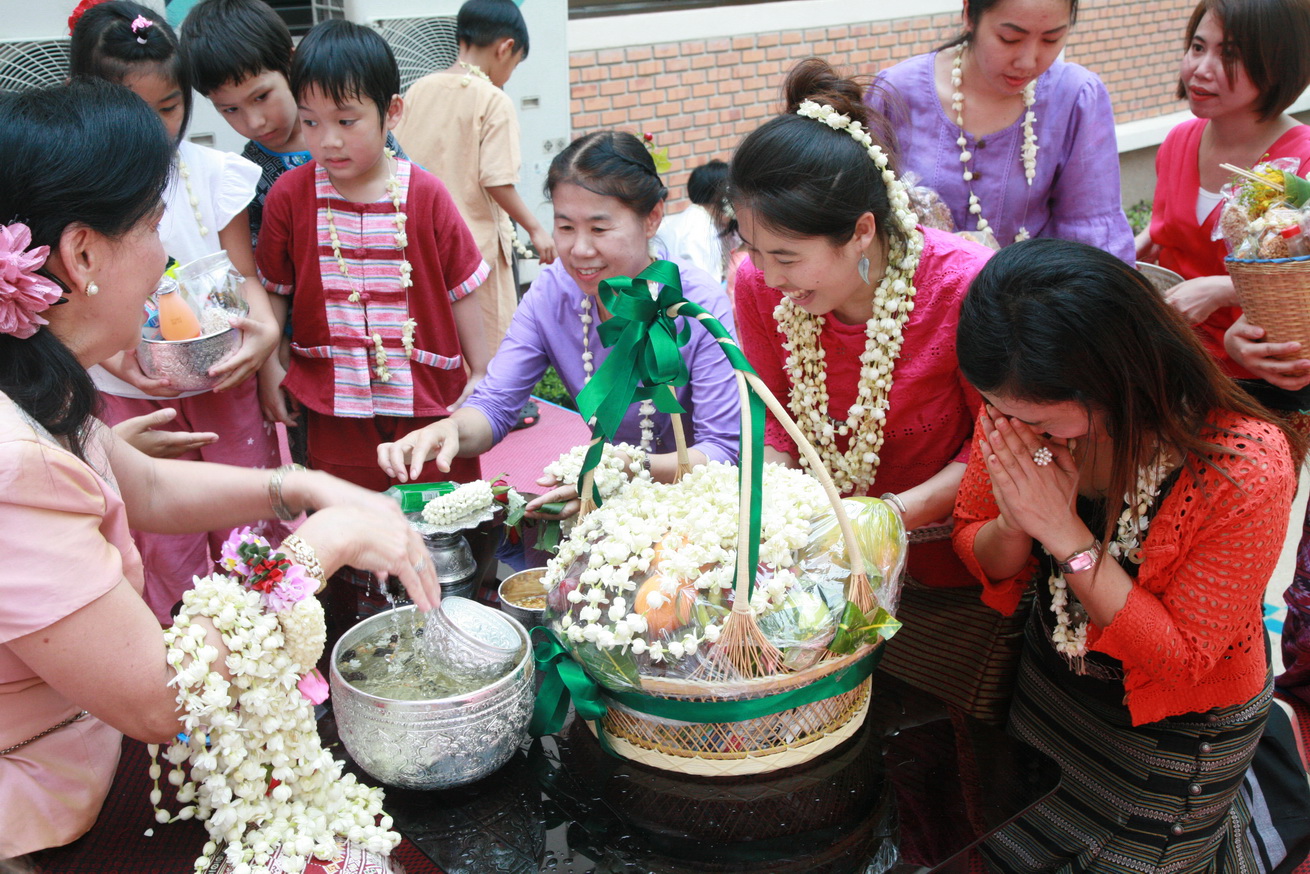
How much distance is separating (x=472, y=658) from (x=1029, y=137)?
2.03 metres

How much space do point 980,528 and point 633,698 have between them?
807 mm

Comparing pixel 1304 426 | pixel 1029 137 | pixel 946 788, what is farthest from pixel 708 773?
pixel 1029 137

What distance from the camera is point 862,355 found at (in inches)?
82.7

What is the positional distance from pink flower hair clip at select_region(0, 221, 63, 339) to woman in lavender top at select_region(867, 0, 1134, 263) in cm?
196

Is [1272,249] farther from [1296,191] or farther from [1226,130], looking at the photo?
[1226,130]

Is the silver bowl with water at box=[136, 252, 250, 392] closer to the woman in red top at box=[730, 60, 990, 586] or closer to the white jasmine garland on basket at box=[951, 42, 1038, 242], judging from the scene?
the woman in red top at box=[730, 60, 990, 586]

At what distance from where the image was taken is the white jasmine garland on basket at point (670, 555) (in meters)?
1.35

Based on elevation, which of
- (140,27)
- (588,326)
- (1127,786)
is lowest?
(1127,786)

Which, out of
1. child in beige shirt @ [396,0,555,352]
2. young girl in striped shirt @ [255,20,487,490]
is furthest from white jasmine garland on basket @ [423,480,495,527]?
child in beige shirt @ [396,0,555,352]

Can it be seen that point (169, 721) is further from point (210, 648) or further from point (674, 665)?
point (674, 665)

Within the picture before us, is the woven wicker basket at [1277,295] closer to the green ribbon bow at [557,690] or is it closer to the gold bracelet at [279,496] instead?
the green ribbon bow at [557,690]

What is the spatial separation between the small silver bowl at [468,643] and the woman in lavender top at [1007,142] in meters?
1.70

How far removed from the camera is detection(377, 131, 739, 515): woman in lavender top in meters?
2.28

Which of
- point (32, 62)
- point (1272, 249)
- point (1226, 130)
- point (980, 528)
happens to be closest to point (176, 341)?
point (980, 528)
